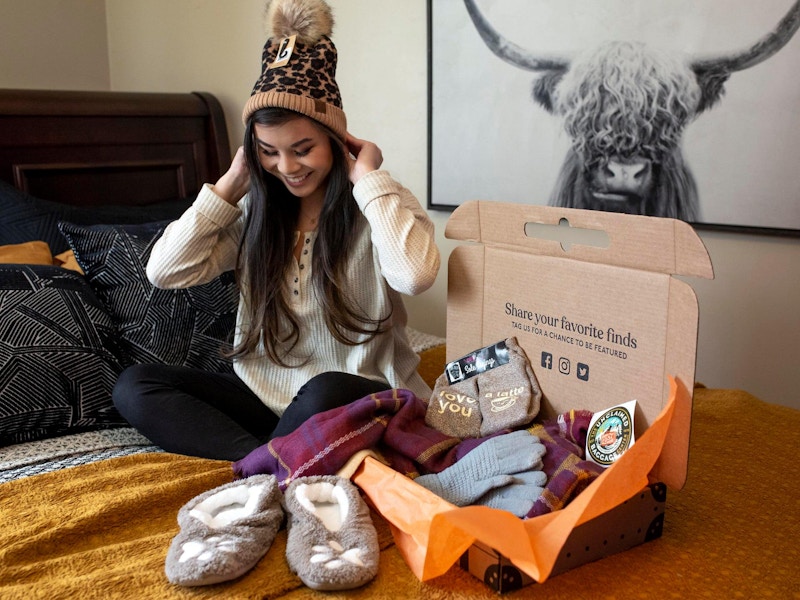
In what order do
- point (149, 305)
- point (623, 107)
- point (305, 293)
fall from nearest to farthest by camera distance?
point (305, 293), point (149, 305), point (623, 107)

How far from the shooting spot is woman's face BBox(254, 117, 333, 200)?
4.07 ft

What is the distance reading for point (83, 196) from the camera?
6.88 ft

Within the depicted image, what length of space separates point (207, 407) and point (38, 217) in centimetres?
84

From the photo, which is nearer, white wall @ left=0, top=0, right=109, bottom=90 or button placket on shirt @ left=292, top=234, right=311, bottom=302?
button placket on shirt @ left=292, top=234, right=311, bottom=302

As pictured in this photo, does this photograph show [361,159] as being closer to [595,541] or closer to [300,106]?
[300,106]

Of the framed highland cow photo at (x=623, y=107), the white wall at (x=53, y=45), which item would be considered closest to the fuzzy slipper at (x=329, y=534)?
the framed highland cow photo at (x=623, y=107)

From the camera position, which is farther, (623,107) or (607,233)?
(623,107)

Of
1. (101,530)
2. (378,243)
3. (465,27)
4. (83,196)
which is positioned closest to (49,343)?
(101,530)

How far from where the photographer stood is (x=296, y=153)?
49.6 inches

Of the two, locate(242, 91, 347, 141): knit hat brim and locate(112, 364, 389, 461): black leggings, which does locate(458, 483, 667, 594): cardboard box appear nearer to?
locate(112, 364, 389, 461): black leggings

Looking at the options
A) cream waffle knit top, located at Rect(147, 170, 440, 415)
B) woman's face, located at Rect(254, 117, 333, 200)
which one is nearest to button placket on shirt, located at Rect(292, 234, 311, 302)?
cream waffle knit top, located at Rect(147, 170, 440, 415)

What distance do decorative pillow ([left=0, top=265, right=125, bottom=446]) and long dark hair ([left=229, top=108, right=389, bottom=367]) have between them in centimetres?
26

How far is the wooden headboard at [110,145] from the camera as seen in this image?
6.46ft

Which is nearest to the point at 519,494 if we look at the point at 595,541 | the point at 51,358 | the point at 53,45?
the point at 595,541
